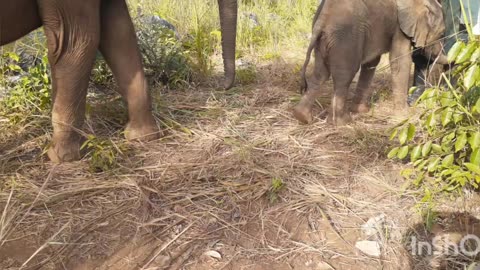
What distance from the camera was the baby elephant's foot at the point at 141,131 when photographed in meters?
3.17

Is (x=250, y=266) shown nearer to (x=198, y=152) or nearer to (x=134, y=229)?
(x=134, y=229)

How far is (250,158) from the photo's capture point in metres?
2.82

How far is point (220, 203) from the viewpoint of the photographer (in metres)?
2.43

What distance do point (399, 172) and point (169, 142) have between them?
143 centimetres

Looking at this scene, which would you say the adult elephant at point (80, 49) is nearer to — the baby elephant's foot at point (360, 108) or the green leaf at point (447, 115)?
the baby elephant's foot at point (360, 108)

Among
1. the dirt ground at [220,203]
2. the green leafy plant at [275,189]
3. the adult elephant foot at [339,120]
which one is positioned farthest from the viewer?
the adult elephant foot at [339,120]

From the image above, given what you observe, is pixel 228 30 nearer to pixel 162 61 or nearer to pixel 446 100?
pixel 162 61

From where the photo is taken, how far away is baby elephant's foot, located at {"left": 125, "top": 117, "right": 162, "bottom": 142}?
3174 millimetres

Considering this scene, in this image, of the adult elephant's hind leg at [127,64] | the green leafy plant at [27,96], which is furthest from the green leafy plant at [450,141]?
the green leafy plant at [27,96]

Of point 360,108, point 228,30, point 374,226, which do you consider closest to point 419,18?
point 360,108

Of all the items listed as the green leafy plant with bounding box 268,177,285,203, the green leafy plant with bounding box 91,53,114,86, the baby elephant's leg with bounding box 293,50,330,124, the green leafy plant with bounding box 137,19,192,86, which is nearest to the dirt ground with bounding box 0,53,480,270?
the green leafy plant with bounding box 268,177,285,203

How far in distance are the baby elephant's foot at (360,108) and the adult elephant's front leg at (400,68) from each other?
0.71 ft

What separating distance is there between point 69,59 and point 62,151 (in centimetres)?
54

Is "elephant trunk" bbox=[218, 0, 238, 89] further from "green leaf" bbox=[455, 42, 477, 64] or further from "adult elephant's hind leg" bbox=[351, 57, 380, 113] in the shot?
"green leaf" bbox=[455, 42, 477, 64]
